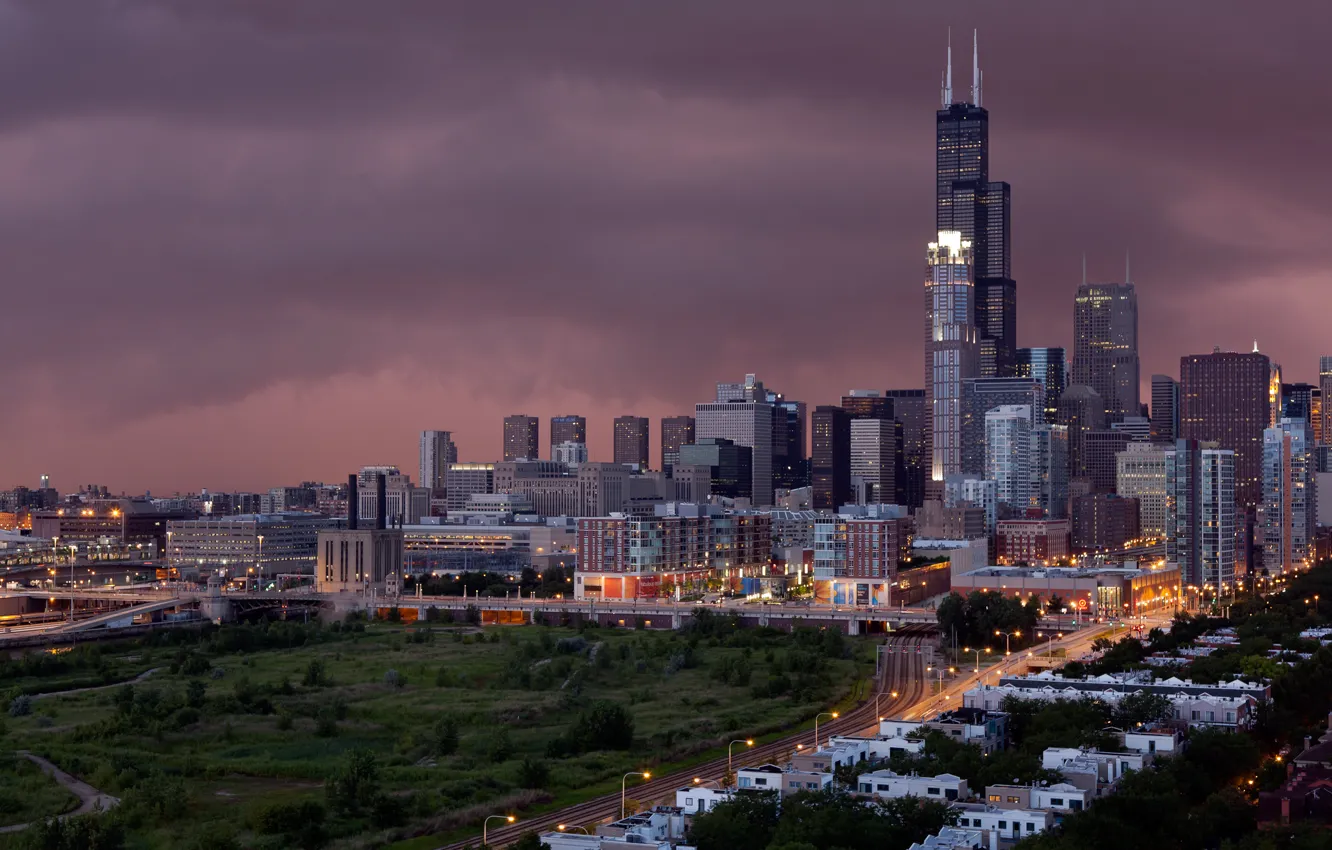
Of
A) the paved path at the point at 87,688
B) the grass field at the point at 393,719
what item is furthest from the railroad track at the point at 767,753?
the paved path at the point at 87,688

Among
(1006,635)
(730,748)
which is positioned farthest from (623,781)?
(1006,635)

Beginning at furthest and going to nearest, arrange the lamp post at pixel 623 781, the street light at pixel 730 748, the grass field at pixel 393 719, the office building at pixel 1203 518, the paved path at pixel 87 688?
the office building at pixel 1203 518 < the paved path at pixel 87 688 < the street light at pixel 730 748 < the grass field at pixel 393 719 < the lamp post at pixel 623 781

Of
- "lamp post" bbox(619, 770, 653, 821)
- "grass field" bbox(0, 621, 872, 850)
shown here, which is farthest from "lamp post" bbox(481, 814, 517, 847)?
"lamp post" bbox(619, 770, 653, 821)

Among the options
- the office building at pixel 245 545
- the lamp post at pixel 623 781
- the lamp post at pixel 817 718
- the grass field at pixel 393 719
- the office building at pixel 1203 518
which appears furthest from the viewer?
the office building at pixel 245 545

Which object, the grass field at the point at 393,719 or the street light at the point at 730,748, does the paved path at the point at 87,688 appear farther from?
the street light at the point at 730,748

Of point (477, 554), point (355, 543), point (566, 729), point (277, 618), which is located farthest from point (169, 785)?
point (477, 554)

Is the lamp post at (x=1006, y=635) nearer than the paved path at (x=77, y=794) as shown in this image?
No

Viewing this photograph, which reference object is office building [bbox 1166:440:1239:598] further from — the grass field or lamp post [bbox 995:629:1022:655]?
the grass field
